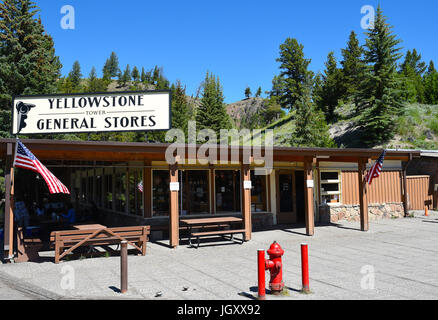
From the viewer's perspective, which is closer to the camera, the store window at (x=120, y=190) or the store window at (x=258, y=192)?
the store window at (x=120, y=190)

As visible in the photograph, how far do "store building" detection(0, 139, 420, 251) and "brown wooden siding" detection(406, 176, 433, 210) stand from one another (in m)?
1.31

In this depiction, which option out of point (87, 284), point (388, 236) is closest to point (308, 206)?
point (388, 236)

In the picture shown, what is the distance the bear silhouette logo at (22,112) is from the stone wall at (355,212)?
1227cm

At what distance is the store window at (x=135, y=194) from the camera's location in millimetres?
14578

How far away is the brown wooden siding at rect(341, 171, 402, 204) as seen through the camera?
17525 millimetres

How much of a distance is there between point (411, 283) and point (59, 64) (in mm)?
32777

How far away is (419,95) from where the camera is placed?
55.4 metres

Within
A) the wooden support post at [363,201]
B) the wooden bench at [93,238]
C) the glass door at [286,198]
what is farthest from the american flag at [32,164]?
the wooden support post at [363,201]

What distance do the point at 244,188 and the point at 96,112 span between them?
18.8 feet

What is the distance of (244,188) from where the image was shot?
41.7ft

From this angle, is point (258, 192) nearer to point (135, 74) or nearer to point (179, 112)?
point (179, 112)

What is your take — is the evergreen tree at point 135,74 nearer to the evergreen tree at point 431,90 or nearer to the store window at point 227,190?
the evergreen tree at point 431,90

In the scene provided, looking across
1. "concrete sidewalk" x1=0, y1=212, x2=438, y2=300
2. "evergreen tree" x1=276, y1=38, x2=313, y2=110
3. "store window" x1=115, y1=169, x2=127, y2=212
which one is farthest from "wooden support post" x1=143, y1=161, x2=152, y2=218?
"evergreen tree" x1=276, y1=38, x2=313, y2=110

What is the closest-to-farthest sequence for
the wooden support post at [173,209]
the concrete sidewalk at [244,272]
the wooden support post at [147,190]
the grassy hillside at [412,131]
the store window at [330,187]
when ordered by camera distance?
the concrete sidewalk at [244,272] < the wooden support post at [173,209] < the wooden support post at [147,190] < the store window at [330,187] < the grassy hillside at [412,131]
